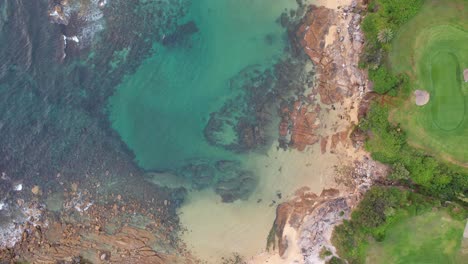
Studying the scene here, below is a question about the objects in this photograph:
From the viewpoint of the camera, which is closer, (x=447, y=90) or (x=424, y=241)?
(x=447, y=90)

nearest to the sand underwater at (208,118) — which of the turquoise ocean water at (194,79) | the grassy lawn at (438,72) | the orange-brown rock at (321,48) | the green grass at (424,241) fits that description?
the turquoise ocean water at (194,79)

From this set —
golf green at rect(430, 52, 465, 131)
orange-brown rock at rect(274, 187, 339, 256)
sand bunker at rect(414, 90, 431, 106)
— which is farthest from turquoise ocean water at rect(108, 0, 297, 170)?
golf green at rect(430, 52, 465, 131)

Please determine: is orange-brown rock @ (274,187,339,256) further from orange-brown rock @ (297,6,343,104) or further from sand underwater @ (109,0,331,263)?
orange-brown rock @ (297,6,343,104)

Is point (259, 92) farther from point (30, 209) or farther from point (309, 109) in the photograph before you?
point (30, 209)

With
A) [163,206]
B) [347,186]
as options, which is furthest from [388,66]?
[163,206]

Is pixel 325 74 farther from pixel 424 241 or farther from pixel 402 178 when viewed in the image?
pixel 424 241

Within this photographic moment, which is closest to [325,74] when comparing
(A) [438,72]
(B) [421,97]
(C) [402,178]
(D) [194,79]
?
(B) [421,97]
